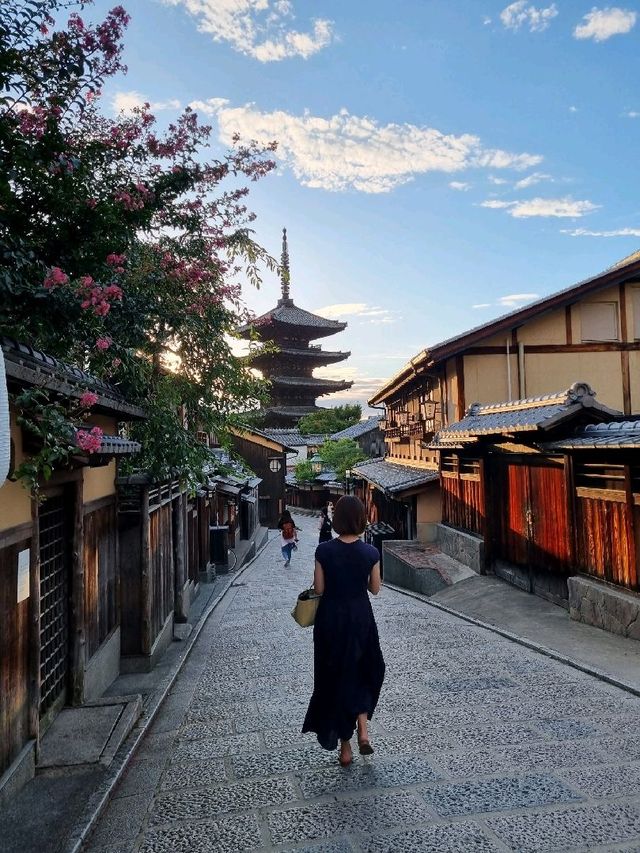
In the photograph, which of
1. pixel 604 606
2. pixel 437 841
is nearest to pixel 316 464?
pixel 604 606

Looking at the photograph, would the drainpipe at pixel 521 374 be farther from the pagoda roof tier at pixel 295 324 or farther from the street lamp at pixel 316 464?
→ the pagoda roof tier at pixel 295 324

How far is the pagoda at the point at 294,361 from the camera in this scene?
165 ft

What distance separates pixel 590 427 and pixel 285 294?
4864 cm

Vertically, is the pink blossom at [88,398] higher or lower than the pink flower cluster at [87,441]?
higher

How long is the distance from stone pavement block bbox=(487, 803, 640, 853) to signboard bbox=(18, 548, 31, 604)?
12.6 ft

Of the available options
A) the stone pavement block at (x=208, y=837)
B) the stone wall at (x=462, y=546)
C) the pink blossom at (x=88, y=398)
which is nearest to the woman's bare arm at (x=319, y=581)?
the stone pavement block at (x=208, y=837)

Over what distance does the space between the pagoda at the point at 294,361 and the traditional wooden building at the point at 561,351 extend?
111 feet

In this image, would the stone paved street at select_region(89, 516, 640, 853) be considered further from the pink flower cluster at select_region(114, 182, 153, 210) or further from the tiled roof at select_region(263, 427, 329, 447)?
the tiled roof at select_region(263, 427, 329, 447)

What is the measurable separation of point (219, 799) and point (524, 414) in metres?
8.97

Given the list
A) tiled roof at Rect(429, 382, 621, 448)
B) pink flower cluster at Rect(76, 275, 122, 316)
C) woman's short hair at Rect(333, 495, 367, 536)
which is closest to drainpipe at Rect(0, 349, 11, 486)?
pink flower cluster at Rect(76, 275, 122, 316)

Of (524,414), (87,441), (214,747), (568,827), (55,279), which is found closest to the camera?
(568,827)

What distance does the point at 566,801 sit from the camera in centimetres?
384

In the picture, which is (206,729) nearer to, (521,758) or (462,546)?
(521,758)

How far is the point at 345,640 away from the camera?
14.1ft
